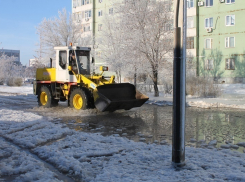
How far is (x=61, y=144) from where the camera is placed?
690 centimetres

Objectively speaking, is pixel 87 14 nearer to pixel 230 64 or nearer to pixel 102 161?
pixel 230 64

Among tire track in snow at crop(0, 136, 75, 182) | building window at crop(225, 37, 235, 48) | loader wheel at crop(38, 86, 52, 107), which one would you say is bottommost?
tire track in snow at crop(0, 136, 75, 182)

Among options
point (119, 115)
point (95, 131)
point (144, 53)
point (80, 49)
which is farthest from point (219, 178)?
point (144, 53)

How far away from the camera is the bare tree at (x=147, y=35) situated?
67.0 feet

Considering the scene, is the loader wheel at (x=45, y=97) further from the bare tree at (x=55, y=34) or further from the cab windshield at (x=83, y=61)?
the bare tree at (x=55, y=34)

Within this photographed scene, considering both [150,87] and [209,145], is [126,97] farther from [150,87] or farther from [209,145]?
[150,87]

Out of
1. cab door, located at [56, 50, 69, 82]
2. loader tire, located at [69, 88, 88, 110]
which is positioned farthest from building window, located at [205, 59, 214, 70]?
loader tire, located at [69, 88, 88, 110]

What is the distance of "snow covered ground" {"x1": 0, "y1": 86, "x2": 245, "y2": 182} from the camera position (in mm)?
4742

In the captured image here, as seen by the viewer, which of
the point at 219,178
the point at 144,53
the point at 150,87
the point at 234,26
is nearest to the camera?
the point at 219,178

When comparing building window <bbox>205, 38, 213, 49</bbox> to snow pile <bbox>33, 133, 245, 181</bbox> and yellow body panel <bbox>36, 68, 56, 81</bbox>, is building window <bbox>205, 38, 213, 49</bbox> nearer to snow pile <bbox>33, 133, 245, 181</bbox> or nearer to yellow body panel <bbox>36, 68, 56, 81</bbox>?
yellow body panel <bbox>36, 68, 56, 81</bbox>

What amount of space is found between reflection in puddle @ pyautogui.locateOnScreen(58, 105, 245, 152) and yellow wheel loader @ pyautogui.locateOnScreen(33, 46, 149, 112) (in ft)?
2.25

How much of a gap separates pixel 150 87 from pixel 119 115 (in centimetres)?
1255

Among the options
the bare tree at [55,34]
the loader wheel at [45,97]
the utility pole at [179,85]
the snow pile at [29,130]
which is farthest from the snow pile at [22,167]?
the bare tree at [55,34]

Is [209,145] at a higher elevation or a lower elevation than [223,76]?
lower
